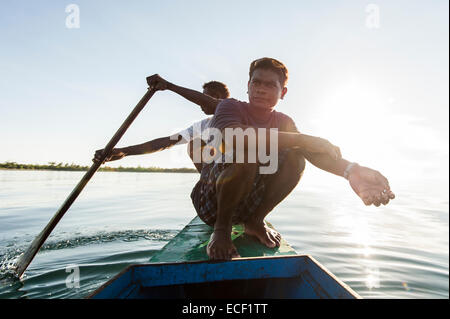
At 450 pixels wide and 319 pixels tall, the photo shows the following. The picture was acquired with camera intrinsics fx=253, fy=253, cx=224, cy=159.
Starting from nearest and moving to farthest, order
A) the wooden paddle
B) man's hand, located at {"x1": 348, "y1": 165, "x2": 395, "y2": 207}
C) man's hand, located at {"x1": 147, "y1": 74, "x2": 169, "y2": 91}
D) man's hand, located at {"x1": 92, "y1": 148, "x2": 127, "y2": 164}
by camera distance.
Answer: man's hand, located at {"x1": 348, "y1": 165, "x2": 395, "y2": 207} → the wooden paddle → man's hand, located at {"x1": 92, "y1": 148, "x2": 127, "y2": 164} → man's hand, located at {"x1": 147, "y1": 74, "x2": 169, "y2": 91}

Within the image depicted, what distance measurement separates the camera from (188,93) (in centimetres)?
301

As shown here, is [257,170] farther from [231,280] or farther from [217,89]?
[217,89]

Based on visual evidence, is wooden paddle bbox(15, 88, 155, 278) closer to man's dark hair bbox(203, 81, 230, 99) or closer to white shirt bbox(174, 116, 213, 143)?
white shirt bbox(174, 116, 213, 143)

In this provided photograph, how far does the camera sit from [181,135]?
354 cm

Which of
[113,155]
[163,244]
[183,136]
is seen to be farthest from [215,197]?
[163,244]

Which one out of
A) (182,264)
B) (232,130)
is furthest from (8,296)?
(232,130)

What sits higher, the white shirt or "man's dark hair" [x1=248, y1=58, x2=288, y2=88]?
"man's dark hair" [x1=248, y1=58, x2=288, y2=88]

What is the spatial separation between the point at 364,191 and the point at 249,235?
107cm

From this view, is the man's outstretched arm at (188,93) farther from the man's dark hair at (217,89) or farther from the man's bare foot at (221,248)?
the man's bare foot at (221,248)

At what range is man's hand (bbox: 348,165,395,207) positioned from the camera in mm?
1382

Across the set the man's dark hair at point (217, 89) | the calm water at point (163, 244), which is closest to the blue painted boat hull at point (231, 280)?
the calm water at point (163, 244)

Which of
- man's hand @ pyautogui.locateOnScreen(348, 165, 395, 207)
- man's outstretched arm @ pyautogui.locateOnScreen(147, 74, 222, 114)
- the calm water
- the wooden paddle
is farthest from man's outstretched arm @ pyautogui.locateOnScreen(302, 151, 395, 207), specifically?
the wooden paddle

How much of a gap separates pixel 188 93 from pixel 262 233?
1.83 m
